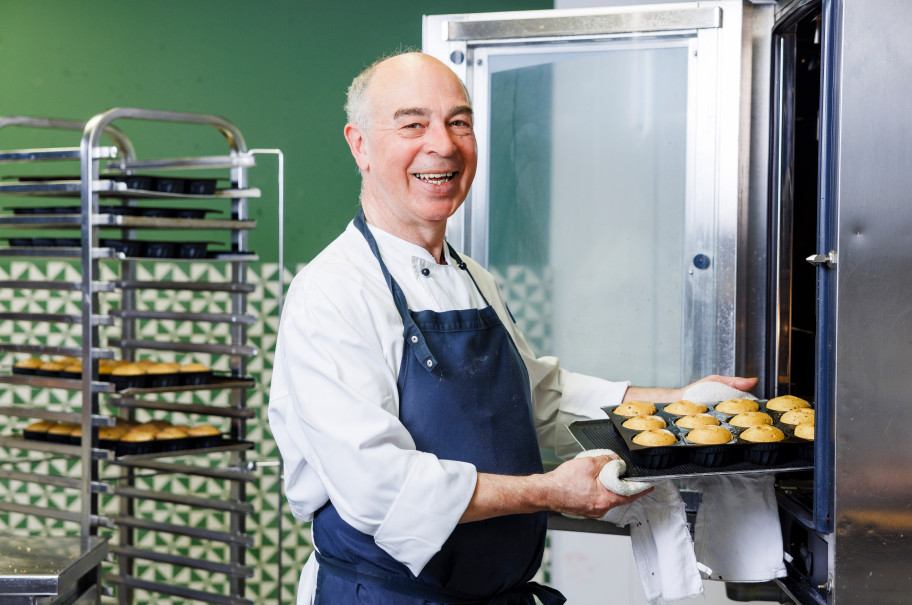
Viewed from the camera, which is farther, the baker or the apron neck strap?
the apron neck strap

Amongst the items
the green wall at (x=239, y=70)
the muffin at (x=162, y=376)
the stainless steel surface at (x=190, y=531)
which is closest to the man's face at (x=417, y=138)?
the muffin at (x=162, y=376)

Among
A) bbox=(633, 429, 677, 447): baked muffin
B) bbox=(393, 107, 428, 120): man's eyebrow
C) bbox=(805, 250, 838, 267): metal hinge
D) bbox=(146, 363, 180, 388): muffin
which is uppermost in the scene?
bbox=(393, 107, 428, 120): man's eyebrow

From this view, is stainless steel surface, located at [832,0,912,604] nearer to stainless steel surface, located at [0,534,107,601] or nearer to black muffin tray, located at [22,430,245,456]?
stainless steel surface, located at [0,534,107,601]

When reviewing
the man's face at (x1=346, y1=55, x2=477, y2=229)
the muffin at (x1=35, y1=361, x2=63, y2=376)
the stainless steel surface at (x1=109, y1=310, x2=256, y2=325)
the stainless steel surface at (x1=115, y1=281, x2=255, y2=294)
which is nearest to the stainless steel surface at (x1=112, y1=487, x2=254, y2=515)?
the muffin at (x1=35, y1=361, x2=63, y2=376)

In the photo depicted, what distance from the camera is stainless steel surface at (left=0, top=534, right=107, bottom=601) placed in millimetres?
2121

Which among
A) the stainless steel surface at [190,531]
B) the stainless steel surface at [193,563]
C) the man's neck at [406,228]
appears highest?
the man's neck at [406,228]

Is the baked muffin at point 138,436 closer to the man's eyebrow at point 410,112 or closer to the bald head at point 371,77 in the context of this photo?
the bald head at point 371,77

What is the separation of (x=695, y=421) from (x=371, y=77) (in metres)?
0.97

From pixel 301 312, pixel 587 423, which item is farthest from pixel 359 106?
pixel 587 423

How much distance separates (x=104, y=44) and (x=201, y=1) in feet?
1.66

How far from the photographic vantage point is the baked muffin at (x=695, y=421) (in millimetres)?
1780

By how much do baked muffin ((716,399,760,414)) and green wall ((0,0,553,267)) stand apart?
2419 millimetres

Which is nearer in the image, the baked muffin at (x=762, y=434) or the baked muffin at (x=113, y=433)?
the baked muffin at (x=762, y=434)

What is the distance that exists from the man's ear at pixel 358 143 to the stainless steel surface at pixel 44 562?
1.29m
